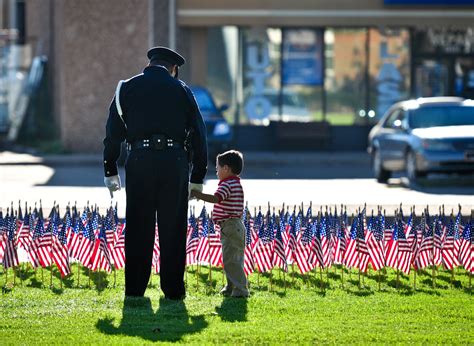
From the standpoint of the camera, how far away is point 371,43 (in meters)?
34.6

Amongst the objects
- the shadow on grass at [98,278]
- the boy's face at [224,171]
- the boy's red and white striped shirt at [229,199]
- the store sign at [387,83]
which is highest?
the store sign at [387,83]

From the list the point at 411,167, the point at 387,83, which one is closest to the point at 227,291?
the point at 411,167

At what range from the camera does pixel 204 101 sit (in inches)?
1173

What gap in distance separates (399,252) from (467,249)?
70 cm

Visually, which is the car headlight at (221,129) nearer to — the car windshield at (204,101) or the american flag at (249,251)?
the car windshield at (204,101)

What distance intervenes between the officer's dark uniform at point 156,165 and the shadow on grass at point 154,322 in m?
0.32

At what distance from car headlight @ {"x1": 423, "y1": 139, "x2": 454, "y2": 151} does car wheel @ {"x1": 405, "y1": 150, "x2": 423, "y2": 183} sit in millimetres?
371

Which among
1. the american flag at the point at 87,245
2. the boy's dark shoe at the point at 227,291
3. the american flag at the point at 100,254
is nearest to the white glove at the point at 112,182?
the american flag at the point at 100,254

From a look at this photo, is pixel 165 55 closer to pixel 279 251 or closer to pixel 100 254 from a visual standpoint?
pixel 100 254

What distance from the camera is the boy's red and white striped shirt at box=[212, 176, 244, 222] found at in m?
10.9

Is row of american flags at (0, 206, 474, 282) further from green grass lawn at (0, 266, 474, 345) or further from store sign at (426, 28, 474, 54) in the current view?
store sign at (426, 28, 474, 54)

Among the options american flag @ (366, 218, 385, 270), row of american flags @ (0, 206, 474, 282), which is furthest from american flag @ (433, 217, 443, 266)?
american flag @ (366, 218, 385, 270)

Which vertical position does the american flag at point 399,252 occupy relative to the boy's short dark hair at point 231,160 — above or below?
below

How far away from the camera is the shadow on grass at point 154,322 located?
8.99 metres
